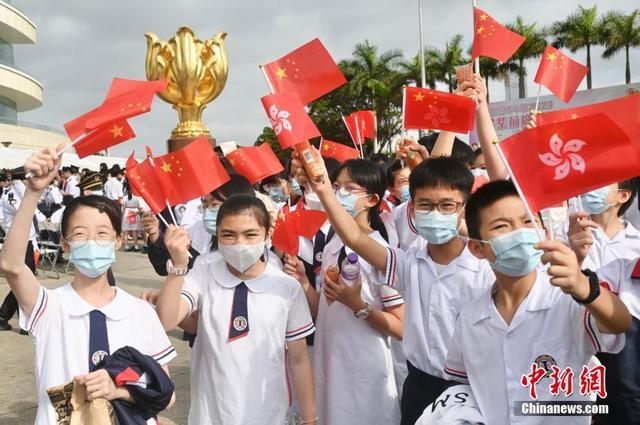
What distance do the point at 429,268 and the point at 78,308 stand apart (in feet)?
4.38

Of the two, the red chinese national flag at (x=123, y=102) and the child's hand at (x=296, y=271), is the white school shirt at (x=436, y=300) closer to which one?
the child's hand at (x=296, y=271)

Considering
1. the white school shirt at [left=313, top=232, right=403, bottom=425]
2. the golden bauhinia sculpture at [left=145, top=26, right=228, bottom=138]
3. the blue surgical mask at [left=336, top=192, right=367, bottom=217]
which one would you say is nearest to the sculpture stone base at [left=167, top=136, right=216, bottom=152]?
the golden bauhinia sculpture at [left=145, top=26, right=228, bottom=138]

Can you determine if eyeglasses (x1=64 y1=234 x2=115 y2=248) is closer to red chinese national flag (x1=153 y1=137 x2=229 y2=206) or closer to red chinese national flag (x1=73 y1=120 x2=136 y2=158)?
red chinese national flag (x1=73 y1=120 x2=136 y2=158)

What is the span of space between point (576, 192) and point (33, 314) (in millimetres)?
1799

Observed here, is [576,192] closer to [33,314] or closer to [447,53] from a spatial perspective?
[33,314]

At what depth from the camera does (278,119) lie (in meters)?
2.66

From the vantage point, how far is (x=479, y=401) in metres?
1.73

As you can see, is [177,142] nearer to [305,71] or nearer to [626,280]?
[305,71]

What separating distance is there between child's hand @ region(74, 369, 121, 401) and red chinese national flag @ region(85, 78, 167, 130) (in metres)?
0.91

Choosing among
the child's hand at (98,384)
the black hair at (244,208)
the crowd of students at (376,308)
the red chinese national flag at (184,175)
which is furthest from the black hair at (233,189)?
the child's hand at (98,384)

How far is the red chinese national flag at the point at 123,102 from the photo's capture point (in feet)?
7.09

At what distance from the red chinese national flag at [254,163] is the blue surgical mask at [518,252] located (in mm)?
2053

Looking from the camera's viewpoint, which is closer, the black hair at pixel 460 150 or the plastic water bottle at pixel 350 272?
the plastic water bottle at pixel 350 272

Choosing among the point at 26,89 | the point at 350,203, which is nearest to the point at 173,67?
the point at 350,203
